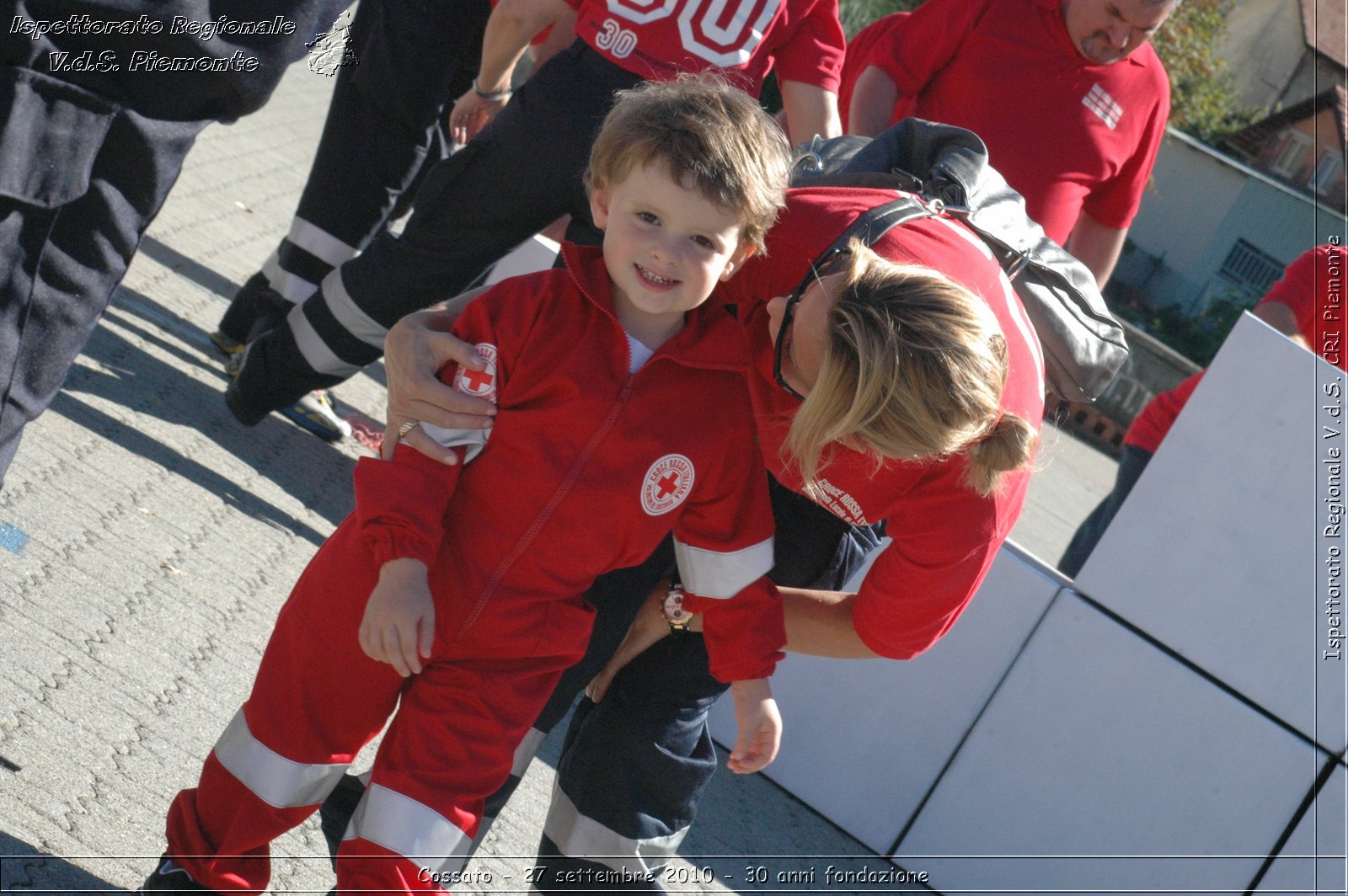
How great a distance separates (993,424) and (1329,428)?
1.38 m

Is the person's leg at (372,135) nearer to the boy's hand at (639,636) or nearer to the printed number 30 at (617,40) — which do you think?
the printed number 30 at (617,40)

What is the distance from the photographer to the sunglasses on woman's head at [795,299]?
1951 millimetres

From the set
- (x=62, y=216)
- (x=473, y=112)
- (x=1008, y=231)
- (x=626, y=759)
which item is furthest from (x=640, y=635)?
(x=473, y=112)

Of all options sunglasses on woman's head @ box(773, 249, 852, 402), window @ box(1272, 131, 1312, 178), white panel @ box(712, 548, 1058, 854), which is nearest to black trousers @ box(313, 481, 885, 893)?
sunglasses on woman's head @ box(773, 249, 852, 402)

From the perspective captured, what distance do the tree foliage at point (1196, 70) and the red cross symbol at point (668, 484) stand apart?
1479 cm

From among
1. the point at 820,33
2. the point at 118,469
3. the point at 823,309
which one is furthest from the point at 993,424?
the point at 118,469

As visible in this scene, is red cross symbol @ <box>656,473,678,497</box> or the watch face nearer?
red cross symbol @ <box>656,473,678,497</box>

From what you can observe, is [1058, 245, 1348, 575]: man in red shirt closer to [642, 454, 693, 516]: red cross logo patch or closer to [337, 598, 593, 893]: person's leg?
[642, 454, 693, 516]: red cross logo patch

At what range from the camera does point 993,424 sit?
1866 millimetres

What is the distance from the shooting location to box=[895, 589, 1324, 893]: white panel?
301cm

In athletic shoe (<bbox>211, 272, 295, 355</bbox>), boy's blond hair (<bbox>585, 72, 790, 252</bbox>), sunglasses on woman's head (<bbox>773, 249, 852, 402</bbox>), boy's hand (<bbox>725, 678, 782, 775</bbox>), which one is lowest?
athletic shoe (<bbox>211, 272, 295, 355</bbox>)

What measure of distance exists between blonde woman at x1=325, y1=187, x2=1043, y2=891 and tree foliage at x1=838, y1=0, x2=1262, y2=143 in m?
14.5

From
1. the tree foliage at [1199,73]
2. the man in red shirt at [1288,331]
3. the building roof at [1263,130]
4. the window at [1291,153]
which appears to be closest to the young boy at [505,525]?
the man in red shirt at [1288,331]

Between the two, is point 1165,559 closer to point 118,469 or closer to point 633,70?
point 633,70
